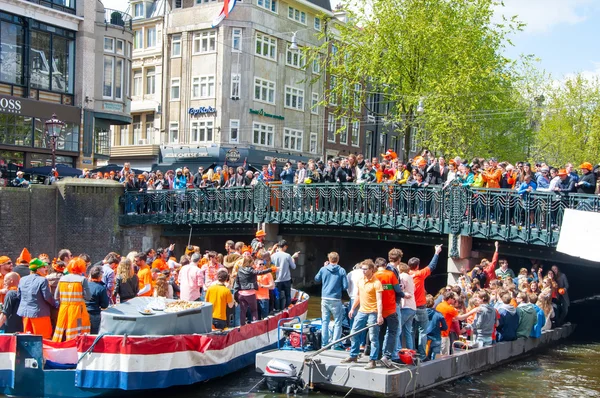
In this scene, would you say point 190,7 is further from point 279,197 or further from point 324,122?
point 279,197

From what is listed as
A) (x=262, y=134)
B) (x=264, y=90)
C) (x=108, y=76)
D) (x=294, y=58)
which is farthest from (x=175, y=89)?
(x=108, y=76)

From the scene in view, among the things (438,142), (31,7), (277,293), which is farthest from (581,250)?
(31,7)

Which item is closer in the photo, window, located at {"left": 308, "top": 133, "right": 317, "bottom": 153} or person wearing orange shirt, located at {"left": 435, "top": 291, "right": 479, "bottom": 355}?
person wearing orange shirt, located at {"left": 435, "top": 291, "right": 479, "bottom": 355}

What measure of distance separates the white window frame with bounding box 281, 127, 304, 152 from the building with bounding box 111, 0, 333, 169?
65 mm

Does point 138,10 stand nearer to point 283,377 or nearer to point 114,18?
point 114,18

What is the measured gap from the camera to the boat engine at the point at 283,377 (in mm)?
13211

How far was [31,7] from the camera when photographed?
3375cm

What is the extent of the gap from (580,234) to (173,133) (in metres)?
33.0

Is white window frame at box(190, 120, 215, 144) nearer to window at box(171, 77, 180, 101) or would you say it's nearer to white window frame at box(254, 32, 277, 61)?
window at box(171, 77, 180, 101)

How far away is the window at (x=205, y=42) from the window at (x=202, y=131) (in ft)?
13.9

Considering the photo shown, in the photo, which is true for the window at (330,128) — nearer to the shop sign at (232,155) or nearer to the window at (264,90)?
the window at (264,90)

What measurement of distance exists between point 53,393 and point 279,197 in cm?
1594

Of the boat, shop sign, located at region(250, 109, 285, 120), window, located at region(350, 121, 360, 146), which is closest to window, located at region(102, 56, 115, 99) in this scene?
shop sign, located at region(250, 109, 285, 120)

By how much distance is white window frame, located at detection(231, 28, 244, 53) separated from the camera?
4541 centimetres
